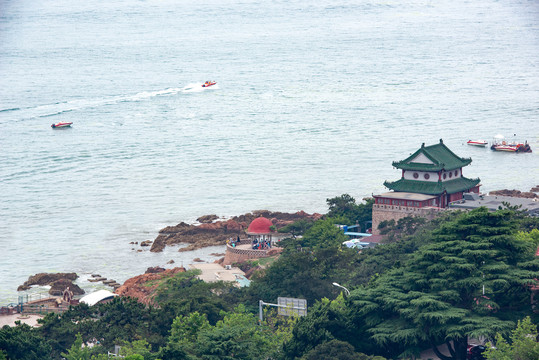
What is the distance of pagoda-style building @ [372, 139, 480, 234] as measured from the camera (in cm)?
6288

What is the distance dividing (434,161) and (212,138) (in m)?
68.0

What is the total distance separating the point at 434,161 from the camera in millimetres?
63625

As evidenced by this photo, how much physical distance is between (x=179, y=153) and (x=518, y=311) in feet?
283

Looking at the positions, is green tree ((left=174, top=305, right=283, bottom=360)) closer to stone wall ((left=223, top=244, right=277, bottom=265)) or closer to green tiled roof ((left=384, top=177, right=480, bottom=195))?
stone wall ((left=223, top=244, right=277, bottom=265))

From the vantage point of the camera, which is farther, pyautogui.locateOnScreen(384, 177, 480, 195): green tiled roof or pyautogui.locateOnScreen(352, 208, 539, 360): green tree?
pyautogui.locateOnScreen(384, 177, 480, 195): green tiled roof

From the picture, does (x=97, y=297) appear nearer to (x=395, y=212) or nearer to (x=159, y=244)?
(x=159, y=244)

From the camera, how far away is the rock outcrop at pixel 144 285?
59.5 meters

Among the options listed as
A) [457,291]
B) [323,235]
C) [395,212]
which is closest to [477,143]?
[395,212]

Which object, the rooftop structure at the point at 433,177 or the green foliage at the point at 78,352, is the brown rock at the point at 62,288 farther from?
the rooftop structure at the point at 433,177

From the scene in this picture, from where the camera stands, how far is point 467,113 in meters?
137

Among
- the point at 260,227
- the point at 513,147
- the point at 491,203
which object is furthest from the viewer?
the point at 513,147

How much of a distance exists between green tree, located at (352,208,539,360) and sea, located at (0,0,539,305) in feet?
111

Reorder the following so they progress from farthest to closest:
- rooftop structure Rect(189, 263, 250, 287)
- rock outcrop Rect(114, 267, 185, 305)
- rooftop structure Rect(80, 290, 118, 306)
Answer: rock outcrop Rect(114, 267, 185, 305), rooftop structure Rect(189, 263, 250, 287), rooftop structure Rect(80, 290, 118, 306)

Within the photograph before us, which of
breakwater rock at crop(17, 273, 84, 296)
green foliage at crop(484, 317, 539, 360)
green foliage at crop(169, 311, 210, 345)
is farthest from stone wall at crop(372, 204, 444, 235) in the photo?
green foliage at crop(484, 317, 539, 360)
